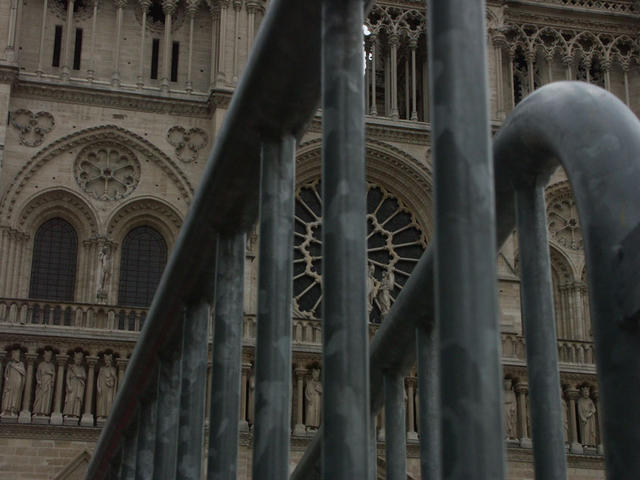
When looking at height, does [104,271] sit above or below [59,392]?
above

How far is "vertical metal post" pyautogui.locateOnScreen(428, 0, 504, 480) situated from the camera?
188 inches

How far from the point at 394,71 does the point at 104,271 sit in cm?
785

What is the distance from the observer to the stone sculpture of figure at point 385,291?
2491 centimetres

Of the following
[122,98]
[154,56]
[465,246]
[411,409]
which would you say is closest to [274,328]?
[465,246]

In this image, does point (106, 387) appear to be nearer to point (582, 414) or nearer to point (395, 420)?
point (582, 414)

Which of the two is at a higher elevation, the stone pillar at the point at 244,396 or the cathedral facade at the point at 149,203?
the cathedral facade at the point at 149,203

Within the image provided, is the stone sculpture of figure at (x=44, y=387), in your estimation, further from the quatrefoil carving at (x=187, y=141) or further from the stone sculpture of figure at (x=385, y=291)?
the stone sculpture of figure at (x=385, y=291)

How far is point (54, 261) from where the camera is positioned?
79.0 ft

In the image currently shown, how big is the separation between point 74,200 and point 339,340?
18.9m

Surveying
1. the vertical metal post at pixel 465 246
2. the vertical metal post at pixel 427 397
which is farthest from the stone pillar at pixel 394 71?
the vertical metal post at pixel 465 246

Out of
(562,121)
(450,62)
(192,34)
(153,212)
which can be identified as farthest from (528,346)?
(192,34)

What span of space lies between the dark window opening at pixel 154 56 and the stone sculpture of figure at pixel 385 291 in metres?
6.42

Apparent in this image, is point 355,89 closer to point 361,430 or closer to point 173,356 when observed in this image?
point 361,430

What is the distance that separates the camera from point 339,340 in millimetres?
6051
